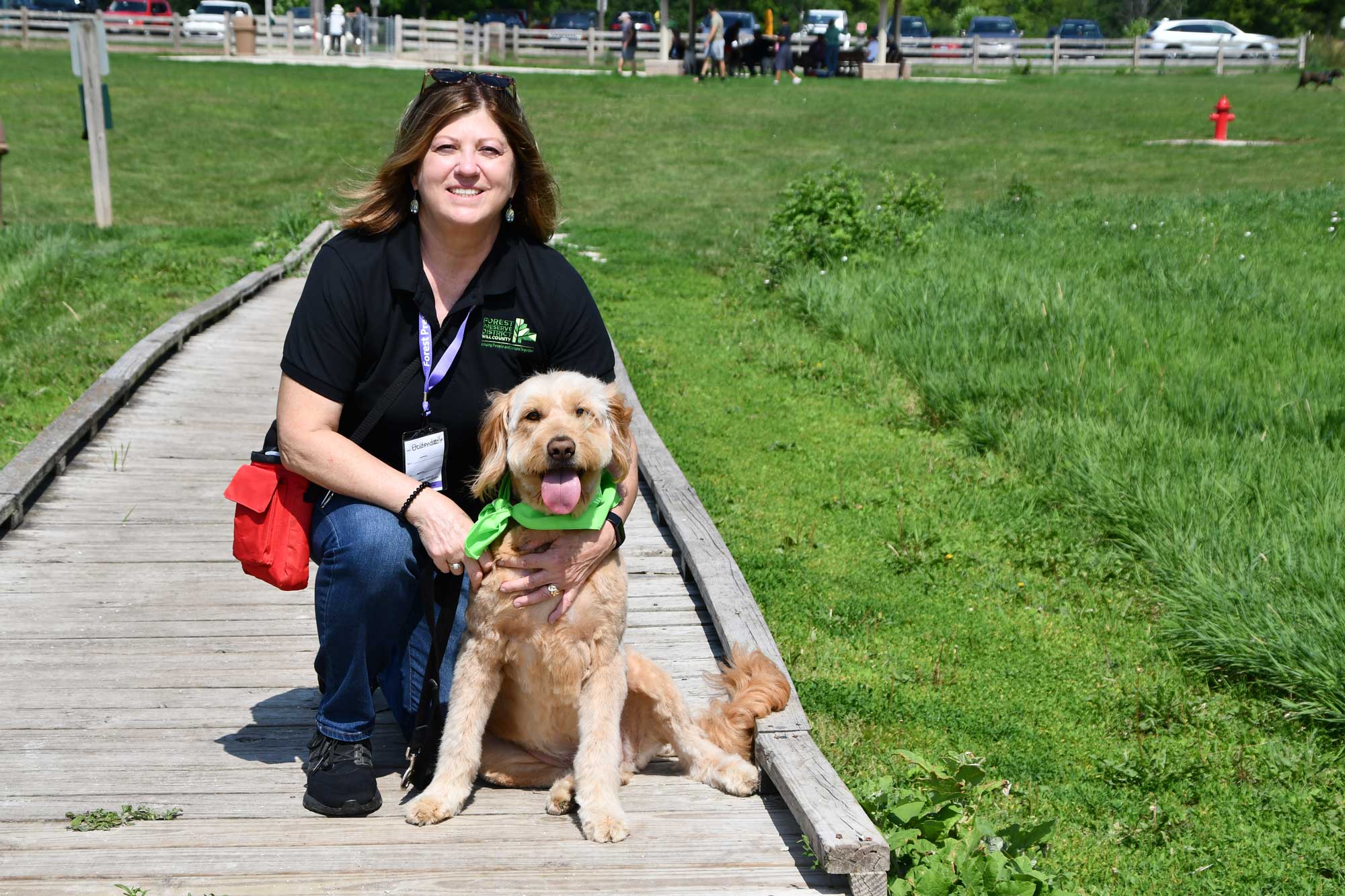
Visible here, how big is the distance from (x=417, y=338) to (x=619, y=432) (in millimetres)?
692

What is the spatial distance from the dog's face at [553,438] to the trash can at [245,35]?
4283 centimetres

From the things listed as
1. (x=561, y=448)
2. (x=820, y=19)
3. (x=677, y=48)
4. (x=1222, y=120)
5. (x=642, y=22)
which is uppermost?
(x=820, y=19)

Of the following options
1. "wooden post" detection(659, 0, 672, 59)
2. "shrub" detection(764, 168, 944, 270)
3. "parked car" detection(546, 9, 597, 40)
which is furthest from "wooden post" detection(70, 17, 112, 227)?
"parked car" detection(546, 9, 597, 40)

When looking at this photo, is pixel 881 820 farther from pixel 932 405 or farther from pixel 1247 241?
pixel 1247 241

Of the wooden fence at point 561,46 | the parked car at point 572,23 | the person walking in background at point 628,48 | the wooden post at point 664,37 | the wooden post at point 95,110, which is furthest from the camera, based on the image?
the parked car at point 572,23

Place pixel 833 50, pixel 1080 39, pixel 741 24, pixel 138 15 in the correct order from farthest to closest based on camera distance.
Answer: pixel 1080 39, pixel 741 24, pixel 138 15, pixel 833 50

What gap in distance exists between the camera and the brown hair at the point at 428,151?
3.98 meters

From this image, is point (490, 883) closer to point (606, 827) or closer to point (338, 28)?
point (606, 827)

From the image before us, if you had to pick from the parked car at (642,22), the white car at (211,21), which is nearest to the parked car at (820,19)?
the parked car at (642,22)

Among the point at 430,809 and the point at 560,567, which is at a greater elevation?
the point at 560,567

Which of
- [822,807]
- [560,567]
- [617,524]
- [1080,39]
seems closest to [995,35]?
[1080,39]

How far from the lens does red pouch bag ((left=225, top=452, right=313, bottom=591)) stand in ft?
12.7

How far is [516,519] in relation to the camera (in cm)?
373

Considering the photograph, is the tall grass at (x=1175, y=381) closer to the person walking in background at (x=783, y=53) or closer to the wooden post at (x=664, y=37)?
the person walking in background at (x=783, y=53)
